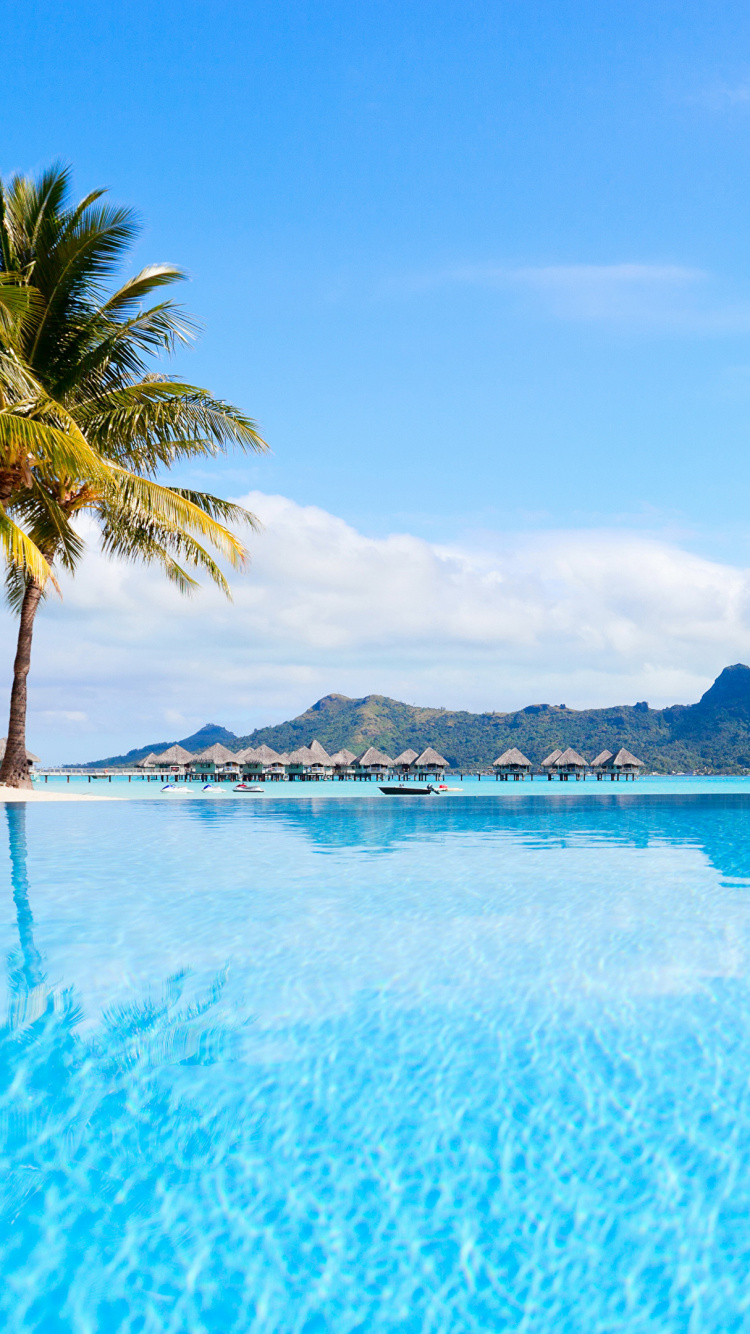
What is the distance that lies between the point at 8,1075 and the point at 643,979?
10.3 ft

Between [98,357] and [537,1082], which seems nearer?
[537,1082]

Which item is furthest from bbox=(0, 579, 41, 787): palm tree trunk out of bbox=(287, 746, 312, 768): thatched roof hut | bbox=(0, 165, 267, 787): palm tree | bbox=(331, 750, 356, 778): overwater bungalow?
bbox=(331, 750, 356, 778): overwater bungalow

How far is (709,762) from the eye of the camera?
87.4m

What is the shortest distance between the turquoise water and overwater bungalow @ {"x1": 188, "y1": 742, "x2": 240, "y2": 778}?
4410cm

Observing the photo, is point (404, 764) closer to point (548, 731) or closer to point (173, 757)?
point (173, 757)

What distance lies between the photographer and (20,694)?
1458cm

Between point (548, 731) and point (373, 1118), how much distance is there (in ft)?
310

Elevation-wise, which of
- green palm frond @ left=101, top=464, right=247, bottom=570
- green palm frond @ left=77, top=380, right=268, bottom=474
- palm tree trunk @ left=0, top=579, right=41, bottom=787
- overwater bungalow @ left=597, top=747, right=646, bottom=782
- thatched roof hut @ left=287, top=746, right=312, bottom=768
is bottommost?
overwater bungalow @ left=597, top=747, right=646, bottom=782

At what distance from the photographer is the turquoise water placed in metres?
2.04

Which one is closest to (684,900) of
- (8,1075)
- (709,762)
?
(8,1075)

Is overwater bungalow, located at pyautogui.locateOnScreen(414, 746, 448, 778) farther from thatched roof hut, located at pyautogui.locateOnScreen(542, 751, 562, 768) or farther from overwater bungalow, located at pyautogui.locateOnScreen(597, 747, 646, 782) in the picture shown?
overwater bungalow, located at pyautogui.locateOnScreen(597, 747, 646, 782)

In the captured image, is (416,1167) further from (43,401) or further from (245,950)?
(43,401)

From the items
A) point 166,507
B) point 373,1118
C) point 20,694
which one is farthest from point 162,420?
point 373,1118

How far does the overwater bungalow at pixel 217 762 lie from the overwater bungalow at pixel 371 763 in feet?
24.2
